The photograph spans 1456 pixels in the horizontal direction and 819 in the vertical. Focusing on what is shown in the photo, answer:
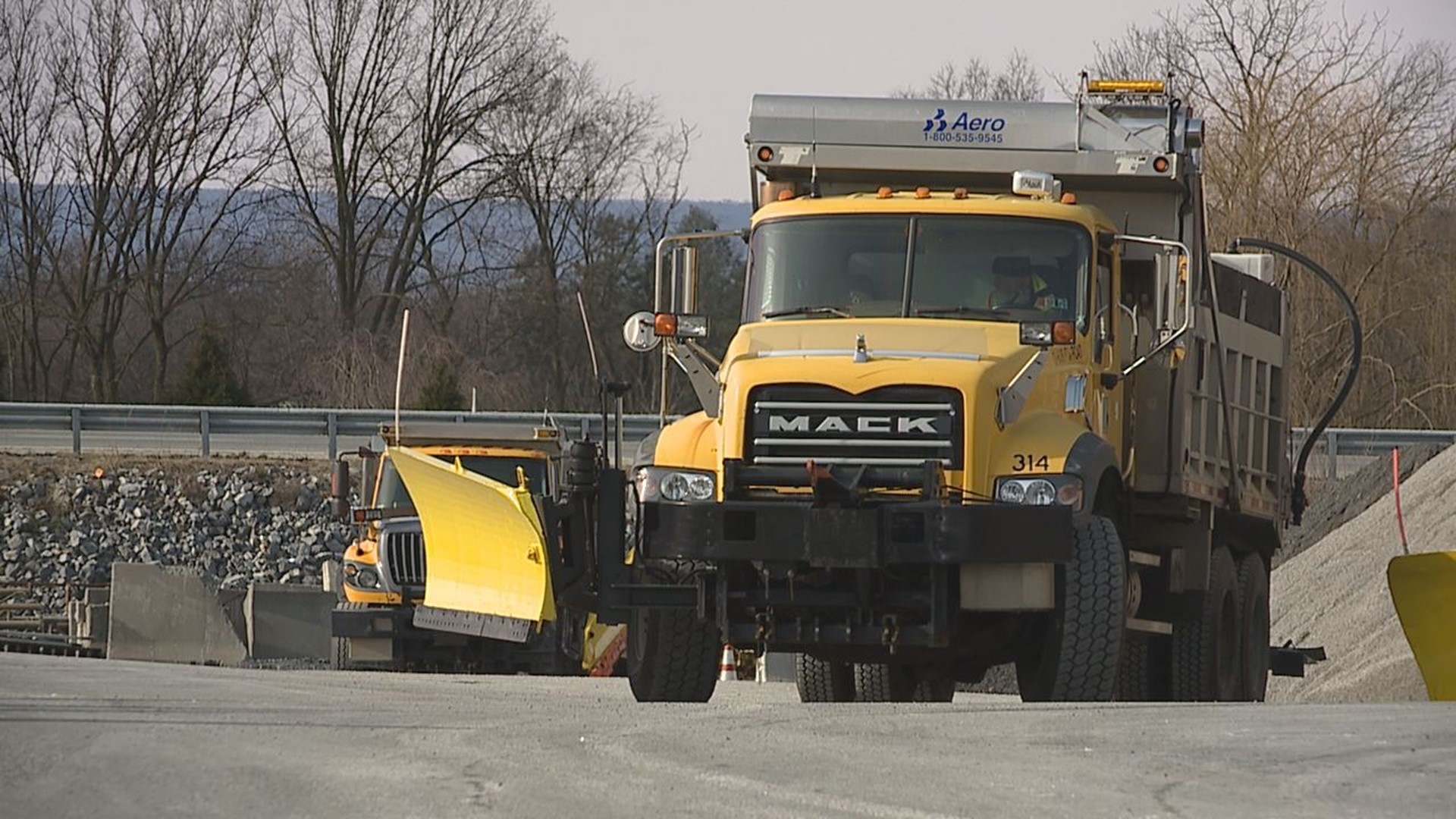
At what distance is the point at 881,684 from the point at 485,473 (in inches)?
261

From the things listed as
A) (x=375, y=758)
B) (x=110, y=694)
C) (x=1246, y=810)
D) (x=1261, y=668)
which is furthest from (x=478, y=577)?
(x=1246, y=810)

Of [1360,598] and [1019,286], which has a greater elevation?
[1019,286]

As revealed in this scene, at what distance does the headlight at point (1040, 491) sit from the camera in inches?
469

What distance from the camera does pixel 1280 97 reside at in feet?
141

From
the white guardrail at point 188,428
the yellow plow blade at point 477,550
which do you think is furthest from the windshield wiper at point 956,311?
the white guardrail at point 188,428

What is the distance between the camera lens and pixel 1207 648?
15164mm

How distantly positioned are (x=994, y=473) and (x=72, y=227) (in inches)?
1861

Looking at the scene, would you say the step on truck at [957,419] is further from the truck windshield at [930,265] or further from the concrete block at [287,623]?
the concrete block at [287,623]

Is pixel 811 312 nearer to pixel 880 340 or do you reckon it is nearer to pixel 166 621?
pixel 880 340

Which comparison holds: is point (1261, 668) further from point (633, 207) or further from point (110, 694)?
point (633, 207)

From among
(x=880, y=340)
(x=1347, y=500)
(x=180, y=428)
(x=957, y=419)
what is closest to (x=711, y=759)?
(x=957, y=419)

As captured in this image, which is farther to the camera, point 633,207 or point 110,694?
point 633,207

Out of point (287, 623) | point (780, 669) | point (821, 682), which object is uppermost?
point (821, 682)

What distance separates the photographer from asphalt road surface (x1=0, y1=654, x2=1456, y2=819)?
7.32 m
